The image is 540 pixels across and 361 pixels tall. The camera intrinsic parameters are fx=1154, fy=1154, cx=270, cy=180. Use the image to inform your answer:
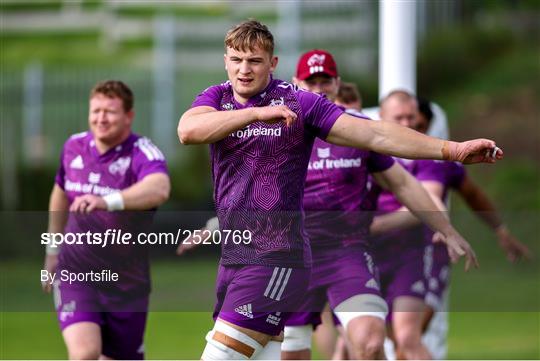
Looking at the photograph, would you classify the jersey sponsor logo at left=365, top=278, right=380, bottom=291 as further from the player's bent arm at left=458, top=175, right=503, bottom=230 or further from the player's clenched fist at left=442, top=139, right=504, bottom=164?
the player's bent arm at left=458, top=175, right=503, bottom=230

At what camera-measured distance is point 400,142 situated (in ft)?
20.7

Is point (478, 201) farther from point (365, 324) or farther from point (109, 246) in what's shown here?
point (109, 246)

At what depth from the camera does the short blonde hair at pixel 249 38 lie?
636 cm

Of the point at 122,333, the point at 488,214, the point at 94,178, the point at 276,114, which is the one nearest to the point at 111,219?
the point at 94,178

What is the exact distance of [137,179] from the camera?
8.48m

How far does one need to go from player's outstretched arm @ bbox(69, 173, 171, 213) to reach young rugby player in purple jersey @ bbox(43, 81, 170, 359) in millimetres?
35

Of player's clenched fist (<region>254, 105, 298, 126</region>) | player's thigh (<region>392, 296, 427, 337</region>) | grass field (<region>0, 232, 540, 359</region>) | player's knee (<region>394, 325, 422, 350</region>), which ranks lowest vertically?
grass field (<region>0, 232, 540, 359</region>)

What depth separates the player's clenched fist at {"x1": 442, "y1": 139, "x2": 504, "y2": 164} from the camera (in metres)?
6.01

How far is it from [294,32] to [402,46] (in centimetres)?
2284

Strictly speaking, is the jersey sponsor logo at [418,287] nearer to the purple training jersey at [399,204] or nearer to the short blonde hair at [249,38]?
the purple training jersey at [399,204]

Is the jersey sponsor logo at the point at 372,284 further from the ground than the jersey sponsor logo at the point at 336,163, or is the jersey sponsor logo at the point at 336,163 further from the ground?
the jersey sponsor logo at the point at 336,163

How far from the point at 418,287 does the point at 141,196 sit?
2823 mm

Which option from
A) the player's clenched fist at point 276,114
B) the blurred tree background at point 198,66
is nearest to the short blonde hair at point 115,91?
the player's clenched fist at point 276,114

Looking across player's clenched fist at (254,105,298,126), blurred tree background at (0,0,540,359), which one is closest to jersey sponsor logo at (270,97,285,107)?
player's clenched fist at (254,105,298,126)
